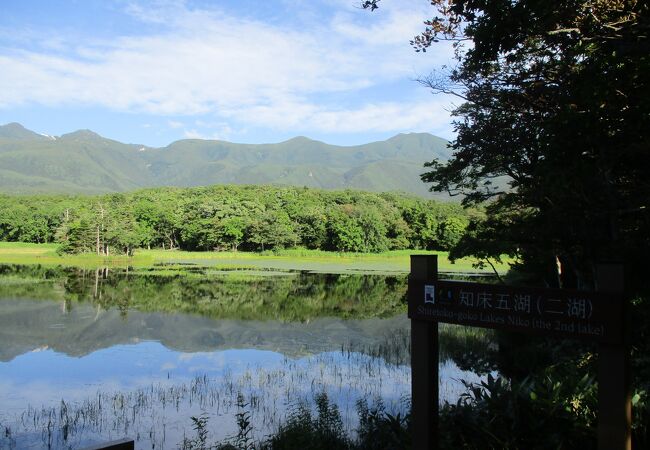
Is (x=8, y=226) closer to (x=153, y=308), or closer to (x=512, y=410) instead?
(x=153, y=308)

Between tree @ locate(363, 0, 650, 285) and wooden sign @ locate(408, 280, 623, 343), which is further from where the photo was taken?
tree @ locate(363, 0, 650, 285)

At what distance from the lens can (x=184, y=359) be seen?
11930 millimetres

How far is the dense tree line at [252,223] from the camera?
58188 mm

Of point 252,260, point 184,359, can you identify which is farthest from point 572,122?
point 252,260

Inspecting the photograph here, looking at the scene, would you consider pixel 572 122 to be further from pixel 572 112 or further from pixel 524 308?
pixel 524 308

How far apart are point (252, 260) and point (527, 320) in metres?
46.8

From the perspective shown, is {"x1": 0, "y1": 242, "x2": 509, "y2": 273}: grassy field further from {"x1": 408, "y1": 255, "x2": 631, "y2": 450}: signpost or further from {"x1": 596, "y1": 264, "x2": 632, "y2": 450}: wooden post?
{"x1": 596, "y1": 264, "x2": 632, "y2": 450}: wooden post

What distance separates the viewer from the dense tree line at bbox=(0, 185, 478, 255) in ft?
191

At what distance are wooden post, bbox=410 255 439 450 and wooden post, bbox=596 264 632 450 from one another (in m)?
1.14

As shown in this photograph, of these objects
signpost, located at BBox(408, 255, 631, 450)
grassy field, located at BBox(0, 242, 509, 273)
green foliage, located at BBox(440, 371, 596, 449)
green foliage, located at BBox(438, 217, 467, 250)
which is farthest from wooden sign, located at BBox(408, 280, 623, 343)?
green foliage, located at BBox(438, 217, 467, 250)

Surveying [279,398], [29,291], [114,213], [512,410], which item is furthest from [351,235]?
[512,410]

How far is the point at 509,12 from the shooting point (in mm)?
5836

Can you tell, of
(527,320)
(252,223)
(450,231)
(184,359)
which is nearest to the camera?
(527,320)

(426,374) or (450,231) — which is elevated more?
(450,231)
